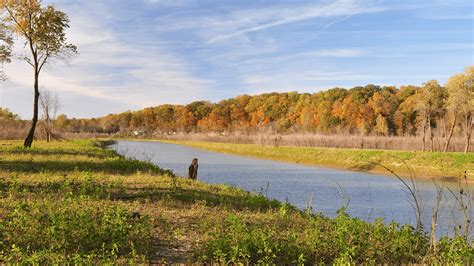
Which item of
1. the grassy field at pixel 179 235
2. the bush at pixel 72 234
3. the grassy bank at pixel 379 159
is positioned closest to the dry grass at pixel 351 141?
the grassy bank at pixel 379 159

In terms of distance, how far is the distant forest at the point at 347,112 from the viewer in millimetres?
49188

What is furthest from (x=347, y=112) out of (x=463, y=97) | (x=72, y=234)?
(x=72, y=234)

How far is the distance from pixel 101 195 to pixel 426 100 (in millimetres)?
46492

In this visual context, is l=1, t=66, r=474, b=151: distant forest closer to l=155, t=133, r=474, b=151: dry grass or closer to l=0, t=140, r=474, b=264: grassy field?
l=155, t=133, r=474, b=151: dry grass

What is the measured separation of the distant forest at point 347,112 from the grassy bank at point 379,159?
22.7 feet

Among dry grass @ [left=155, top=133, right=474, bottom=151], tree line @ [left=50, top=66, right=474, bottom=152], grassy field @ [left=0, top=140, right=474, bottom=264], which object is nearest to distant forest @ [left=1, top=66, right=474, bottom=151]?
tree line @ [left=50, top=66, right=474, bottom=152]

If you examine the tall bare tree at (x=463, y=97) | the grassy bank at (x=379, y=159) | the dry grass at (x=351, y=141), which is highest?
the tall bare tree at (x=463, y=97)

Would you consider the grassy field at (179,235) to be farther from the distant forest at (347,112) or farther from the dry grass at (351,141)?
the dry grass at (351,141)

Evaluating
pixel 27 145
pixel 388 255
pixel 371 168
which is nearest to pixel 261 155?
pixel 371 168

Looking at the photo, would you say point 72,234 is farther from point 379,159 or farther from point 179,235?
point 379,159

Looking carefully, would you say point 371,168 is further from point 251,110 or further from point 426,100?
point 251,110

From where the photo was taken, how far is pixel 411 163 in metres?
39.9

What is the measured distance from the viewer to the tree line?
48.0m

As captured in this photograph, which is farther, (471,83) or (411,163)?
(471,83)
